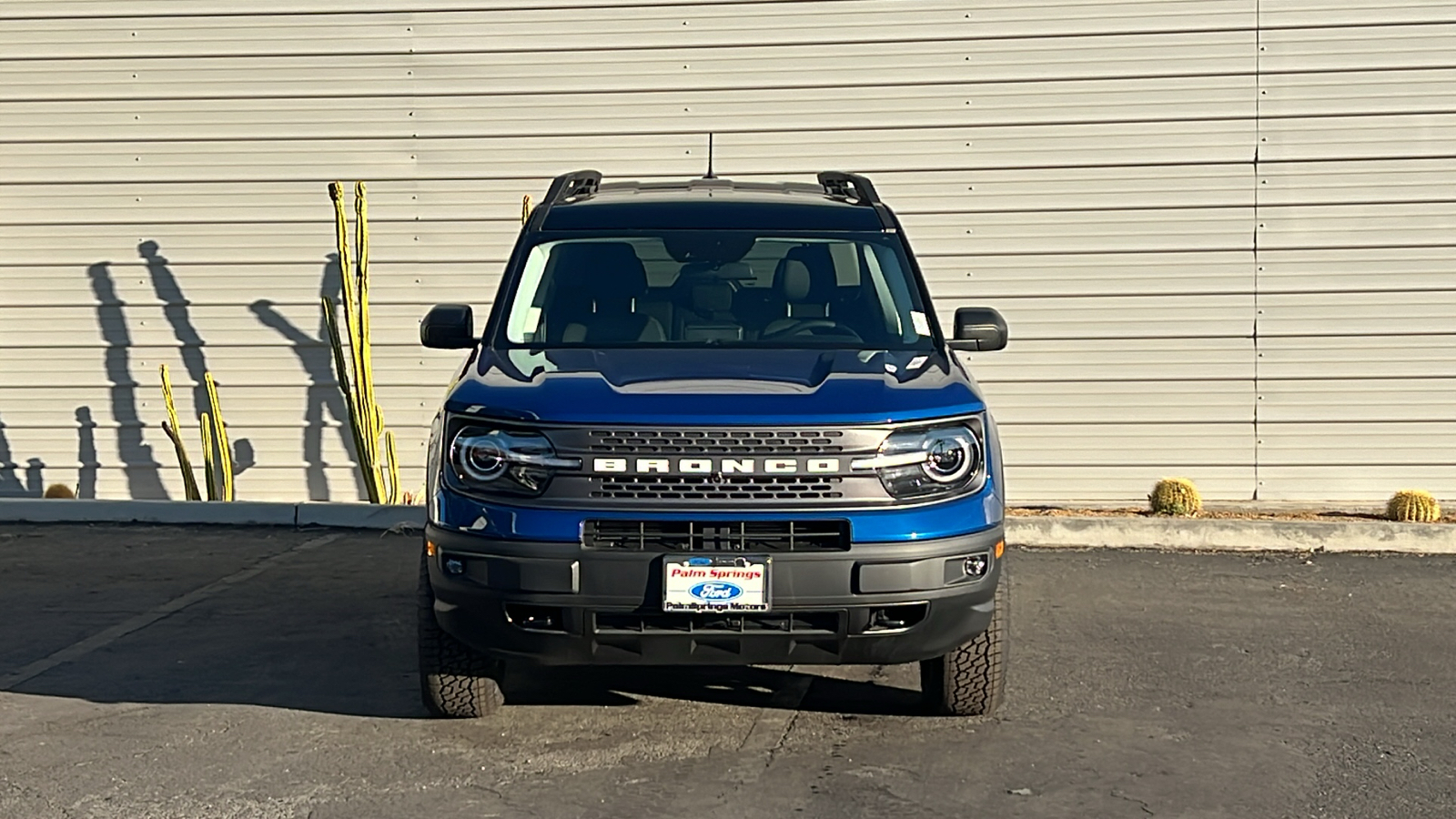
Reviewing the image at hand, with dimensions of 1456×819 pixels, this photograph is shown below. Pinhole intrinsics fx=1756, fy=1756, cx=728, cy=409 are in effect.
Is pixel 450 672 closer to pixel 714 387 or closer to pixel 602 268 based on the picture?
pixel 714 387

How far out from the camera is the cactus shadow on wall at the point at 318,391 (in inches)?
452

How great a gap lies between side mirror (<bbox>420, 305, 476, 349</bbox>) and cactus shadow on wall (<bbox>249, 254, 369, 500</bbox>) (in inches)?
211

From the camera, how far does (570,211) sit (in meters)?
6.68

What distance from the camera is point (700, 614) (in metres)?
5.05

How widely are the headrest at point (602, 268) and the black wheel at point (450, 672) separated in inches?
52.0

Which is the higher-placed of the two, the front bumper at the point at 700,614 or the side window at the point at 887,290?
the side window at the point at 887,290

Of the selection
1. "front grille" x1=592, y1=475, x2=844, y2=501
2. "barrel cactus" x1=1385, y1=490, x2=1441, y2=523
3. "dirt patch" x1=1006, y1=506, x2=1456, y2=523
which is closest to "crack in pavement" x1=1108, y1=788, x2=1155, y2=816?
"front grille" x1=592, y1=475, x2=844, y2=501

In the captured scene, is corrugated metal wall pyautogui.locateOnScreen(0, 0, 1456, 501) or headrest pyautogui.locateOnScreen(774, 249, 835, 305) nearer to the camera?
headrest pyautogui.locateOnScreen(774, 249, 835, 305)

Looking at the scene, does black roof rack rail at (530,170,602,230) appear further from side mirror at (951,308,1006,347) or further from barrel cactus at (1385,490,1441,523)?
barrel cactus at (1385,490,1441,523)

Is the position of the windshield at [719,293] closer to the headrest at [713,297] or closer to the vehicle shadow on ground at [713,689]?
the headrest at [713,297]

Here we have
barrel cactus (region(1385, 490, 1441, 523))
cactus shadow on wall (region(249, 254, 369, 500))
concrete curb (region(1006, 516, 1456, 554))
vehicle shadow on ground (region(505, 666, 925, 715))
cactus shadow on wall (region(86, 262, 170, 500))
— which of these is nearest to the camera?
vehicle shadow on ground (region(505, 666, 925, 715))

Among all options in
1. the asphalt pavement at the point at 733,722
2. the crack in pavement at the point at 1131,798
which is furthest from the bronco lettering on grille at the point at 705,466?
the crack in pavement at the point at 1131,798

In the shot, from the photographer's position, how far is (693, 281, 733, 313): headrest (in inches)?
250

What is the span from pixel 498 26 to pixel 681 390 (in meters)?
6.53
